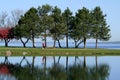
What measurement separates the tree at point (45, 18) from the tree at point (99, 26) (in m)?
10.4

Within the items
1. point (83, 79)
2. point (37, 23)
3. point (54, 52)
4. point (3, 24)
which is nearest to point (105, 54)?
point (54, 52)

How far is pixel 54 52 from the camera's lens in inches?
2586

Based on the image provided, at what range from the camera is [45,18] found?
86.3m

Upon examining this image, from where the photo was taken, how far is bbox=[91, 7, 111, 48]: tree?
8669 centimetres

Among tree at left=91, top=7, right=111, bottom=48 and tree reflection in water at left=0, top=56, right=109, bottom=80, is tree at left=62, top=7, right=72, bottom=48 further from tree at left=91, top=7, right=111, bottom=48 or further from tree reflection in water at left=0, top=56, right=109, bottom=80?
tree reflection in water at left=0, top=56, right=109, bottom=80

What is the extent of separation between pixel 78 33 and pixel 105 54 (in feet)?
63.9

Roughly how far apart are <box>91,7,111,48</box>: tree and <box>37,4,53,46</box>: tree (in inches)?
411

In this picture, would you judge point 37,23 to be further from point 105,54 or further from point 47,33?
point 105,54

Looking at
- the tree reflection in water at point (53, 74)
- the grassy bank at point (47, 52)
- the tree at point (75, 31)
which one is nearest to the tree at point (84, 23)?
the tree at point (75, 31)

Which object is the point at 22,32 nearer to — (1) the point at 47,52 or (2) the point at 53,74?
(1) the point at 47,52

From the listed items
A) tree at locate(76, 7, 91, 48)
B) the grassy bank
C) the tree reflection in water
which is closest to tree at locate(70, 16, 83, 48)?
tree at locate(76, 7, 91, 48)

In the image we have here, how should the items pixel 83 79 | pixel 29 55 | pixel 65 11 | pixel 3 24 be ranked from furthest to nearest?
pixel 3 24
pixel 65 11
pixel 29 55
pixel 83 79

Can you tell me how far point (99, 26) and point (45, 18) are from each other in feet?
43.0

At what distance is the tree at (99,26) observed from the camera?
86.7m
